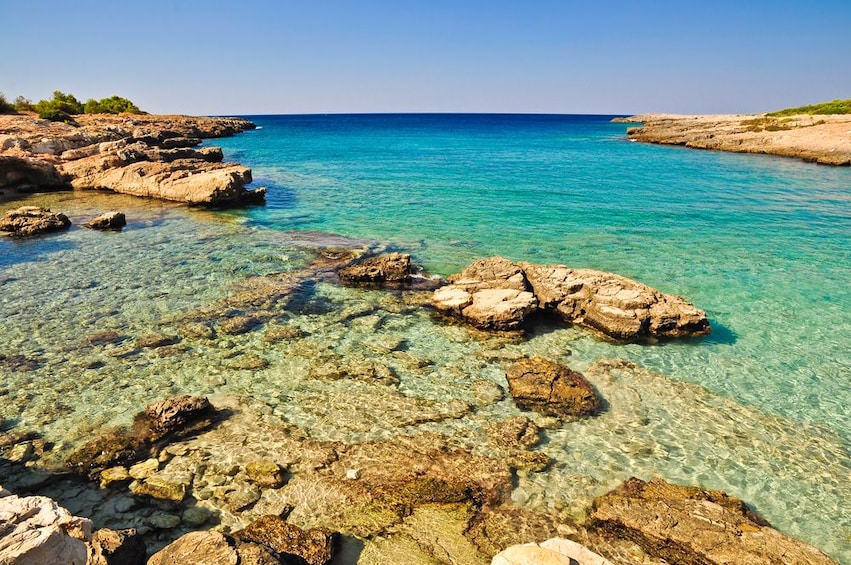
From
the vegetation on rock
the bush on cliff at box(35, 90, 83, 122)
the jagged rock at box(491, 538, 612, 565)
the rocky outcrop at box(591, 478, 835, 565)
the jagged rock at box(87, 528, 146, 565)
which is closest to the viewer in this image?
the jagged rock at box(491, 538, 612, 565)

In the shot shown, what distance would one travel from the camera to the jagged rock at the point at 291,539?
6180 mm

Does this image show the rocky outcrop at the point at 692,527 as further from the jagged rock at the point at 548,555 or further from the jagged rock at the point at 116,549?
the jagged rock at the point at 116,549

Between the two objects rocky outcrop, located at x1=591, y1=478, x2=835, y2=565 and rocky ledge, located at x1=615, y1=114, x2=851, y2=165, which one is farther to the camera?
rocky ledge, located at x1=615, y1=114, x2=851, y2=165

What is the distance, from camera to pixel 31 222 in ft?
72.5

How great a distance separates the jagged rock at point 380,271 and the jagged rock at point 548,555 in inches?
466

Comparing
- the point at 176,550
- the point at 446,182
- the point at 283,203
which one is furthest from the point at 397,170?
the point at 176,550

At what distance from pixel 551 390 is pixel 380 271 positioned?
26.4 feet

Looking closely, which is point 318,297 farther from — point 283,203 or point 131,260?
point 283,203

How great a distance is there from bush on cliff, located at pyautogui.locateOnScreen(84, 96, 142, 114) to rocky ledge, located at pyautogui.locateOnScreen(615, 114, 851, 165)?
8666 cm

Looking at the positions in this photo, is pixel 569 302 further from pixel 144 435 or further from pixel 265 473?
pixel 144 435

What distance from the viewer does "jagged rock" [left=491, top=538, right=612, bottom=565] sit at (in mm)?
4945

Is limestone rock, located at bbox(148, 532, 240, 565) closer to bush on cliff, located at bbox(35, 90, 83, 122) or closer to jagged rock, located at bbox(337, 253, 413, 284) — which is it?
jagged rock, located at bbox(337, 253, 413, 284)

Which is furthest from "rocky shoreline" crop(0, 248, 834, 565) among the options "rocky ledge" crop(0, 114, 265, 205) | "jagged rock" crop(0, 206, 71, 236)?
"rocky ledge" crop(0, 114, 265, 205)

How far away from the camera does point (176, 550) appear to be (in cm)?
545
